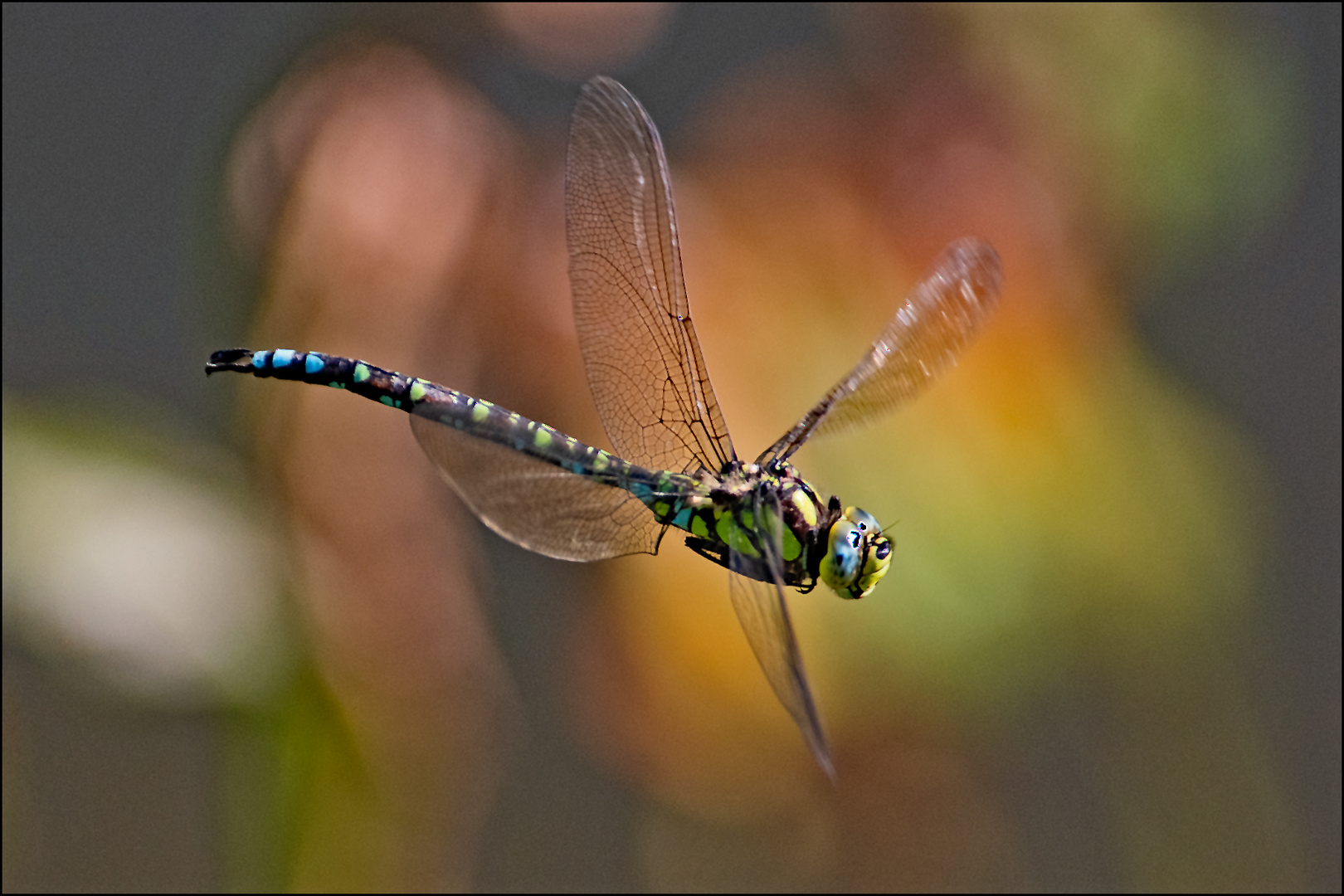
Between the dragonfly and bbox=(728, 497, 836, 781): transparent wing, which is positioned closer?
bbox=(728, 497, 836, 781): transparent wing

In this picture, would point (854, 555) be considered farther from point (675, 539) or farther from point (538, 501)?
point (675, 539)

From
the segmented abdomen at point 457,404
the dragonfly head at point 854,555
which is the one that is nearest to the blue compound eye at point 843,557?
the dragonfly head at point 854,555

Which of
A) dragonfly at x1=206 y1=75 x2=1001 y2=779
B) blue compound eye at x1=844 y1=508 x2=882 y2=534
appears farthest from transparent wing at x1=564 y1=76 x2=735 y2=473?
blue compound eye at x1=844 y1=508 x2=882 y2=534

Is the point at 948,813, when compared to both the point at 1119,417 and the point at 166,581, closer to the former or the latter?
the point at 1119,417

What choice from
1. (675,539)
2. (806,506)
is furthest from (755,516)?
(675,539)

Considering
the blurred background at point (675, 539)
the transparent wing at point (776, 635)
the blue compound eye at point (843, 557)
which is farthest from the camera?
the blurred background at point (675, 539)

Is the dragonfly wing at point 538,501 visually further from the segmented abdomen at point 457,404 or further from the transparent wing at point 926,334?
the transparent wing at point 926,334

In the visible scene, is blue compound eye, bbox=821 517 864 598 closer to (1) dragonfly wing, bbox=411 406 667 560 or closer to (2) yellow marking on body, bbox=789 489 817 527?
(2) yellow marking on body, bbox=789 489 817 527
